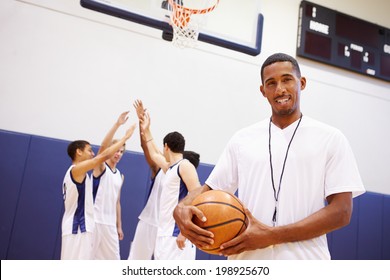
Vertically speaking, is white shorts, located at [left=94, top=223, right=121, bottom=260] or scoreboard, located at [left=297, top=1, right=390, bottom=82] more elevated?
scoreboard, located at [left=297, top=1, right=390, bottom=82]

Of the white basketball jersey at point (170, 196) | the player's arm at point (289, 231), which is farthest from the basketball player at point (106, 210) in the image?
the player's arm at point (289, 231)

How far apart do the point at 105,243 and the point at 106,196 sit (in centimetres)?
54

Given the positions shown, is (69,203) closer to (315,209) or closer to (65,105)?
(65,105)

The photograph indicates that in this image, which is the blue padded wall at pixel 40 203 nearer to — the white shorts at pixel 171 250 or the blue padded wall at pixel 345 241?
the white shorts at pixel 171 250

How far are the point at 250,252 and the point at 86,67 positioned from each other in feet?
14.8

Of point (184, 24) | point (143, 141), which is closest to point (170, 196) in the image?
point (143, 141)

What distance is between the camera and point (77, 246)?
3643mm

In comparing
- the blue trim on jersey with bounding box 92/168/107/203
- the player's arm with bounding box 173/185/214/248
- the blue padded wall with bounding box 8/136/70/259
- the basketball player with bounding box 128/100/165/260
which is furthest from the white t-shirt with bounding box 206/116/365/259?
the blue padded wall with bounding box 8/136/70/259

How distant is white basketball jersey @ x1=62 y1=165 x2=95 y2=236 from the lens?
12.1 feet

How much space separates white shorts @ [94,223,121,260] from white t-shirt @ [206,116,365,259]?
2807 mm

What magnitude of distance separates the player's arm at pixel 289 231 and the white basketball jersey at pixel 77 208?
→ 2569 mm

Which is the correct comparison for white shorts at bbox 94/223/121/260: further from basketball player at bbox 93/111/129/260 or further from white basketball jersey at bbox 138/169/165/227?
white basketball jersey at bbox 138/169/165/227

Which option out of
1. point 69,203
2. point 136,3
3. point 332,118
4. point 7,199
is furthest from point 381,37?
point 7,199
